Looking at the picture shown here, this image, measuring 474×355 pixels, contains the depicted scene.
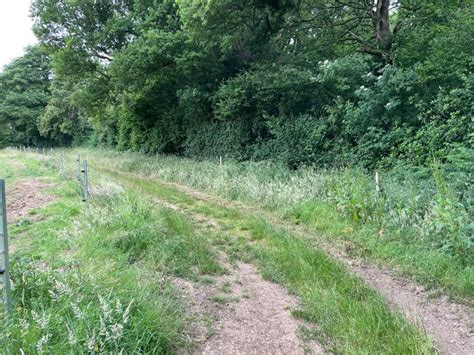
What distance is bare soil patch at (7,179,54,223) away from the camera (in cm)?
Result: 687

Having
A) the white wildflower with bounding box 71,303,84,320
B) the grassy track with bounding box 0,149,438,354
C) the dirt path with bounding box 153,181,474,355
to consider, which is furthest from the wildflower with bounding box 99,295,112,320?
the dirt path with bounding box 153,181,474,355

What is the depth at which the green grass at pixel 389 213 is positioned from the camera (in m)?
4.06

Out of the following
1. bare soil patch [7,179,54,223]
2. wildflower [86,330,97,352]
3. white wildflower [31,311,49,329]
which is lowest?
bare soil patch [7,179,54,223]

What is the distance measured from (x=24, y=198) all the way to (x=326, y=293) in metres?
8.15

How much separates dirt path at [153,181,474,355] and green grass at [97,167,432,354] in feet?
0.70

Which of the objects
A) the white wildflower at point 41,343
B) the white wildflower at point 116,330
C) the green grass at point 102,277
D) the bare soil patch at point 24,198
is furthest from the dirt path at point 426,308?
the bare soil patch at point 24,198

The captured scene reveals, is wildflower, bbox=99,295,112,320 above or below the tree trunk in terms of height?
below

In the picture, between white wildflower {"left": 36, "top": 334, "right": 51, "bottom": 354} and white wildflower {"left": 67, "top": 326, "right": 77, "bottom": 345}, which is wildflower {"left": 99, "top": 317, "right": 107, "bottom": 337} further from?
white wildflower {"left": 36, "top": 334, "right": 51, "bottom": 354}

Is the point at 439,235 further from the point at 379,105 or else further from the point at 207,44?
the point at 207,44

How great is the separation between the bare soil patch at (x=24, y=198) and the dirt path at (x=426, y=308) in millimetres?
6436

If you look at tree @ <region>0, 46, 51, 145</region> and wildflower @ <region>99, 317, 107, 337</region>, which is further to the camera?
tree @ <region>0, 46, 51, 145</region>

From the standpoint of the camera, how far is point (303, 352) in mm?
2693

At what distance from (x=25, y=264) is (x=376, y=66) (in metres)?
9.63

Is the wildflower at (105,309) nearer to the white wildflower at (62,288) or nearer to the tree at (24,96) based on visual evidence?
the white wildflower at (62,288)
